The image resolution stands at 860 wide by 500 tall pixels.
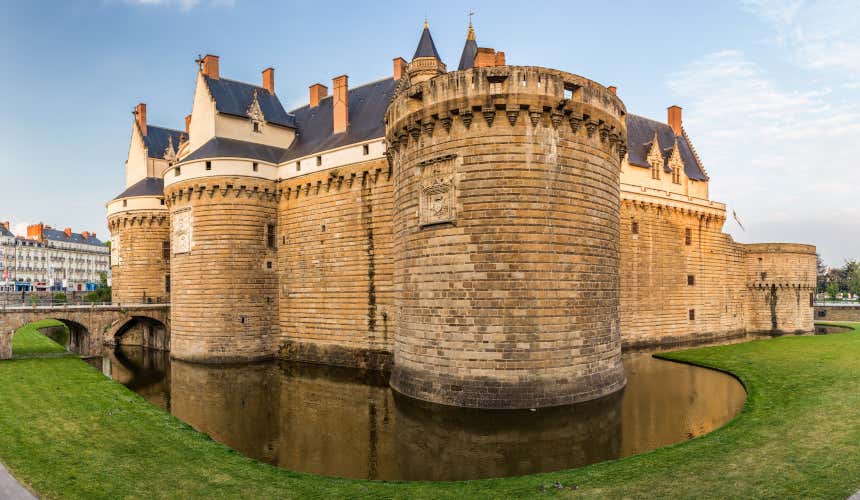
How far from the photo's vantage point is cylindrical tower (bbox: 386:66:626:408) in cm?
1786

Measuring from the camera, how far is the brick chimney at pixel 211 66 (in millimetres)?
32906

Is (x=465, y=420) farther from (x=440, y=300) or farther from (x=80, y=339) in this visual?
(x=80, y=339)

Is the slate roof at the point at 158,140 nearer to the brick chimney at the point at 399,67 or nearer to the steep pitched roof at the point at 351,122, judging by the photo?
the steep pitched roof at the point at 351,122

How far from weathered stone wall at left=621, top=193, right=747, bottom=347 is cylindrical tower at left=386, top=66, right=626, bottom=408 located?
1507 centimetres

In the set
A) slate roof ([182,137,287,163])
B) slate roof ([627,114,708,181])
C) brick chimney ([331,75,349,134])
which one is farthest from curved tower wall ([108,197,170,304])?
slate roof ([627,114,708,181])

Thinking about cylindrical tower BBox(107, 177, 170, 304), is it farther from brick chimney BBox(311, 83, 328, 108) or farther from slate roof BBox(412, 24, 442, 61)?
slate roof BBox(412, 24, 442, 61)

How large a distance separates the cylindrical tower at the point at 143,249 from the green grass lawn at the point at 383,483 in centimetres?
1970

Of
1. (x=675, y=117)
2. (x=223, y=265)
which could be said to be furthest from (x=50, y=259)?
(x=675, y=117)

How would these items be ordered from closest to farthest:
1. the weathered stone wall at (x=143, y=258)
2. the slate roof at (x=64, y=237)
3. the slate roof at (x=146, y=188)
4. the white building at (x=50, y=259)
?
the weathered stone wall at (x=143, y=258) < the slate roof at (x=146, y=188) < the white building at (x=50, y=259) < the slate roof at (x=64, y=237)

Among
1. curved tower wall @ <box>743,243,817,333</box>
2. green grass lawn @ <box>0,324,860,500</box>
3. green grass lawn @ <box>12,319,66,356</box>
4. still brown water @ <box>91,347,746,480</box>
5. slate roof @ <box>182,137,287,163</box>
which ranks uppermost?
slate roof @ <box>182,137,287,163</box>

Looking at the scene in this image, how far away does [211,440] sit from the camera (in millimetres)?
15094

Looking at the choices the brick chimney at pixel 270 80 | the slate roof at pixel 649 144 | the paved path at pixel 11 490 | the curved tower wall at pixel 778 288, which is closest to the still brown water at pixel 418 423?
the paved path at pixel 11 490

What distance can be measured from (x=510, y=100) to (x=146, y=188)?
3136cm

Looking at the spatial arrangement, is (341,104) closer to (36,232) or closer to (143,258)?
(143,258)
